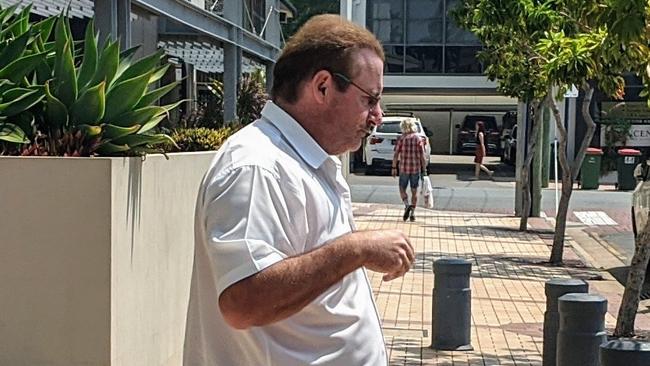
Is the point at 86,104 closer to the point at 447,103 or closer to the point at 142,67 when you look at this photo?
the point at 142,67

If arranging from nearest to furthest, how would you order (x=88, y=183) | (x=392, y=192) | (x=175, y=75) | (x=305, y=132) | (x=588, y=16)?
(x=305, y=132)
(x=88, y=183)
(x=588, y=16)
(x=175, y=75)
(x=392, y=192)

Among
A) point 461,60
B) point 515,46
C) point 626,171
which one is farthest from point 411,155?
point 461,60

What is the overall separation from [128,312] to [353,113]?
10.8 feet

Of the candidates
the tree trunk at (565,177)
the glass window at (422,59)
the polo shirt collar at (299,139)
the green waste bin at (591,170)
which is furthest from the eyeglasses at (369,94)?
the glass window at (422,59)

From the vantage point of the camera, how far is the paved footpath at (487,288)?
27.2 ft

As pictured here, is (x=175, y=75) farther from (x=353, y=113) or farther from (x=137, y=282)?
(x=353, y=113)

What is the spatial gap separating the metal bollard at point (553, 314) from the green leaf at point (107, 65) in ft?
11.3

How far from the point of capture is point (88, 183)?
542 cm

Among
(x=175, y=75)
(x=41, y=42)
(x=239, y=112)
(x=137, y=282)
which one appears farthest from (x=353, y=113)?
(x=175, y=75)

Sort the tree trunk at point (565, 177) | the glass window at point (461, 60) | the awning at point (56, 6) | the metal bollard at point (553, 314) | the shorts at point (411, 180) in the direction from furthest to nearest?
the glass window at point (461, 60) < the shorts at point (411, 180) < the tree trunk at point (565, 177) < the awning at point (56, 6) < the metal bollard at point (553, 314)

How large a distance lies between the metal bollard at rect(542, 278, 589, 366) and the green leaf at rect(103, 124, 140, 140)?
3.26 metres

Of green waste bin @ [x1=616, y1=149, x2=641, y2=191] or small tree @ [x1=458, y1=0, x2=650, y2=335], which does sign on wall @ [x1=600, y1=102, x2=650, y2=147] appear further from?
small tree @ [x1=458, y1=0, x2=650, y2=335]

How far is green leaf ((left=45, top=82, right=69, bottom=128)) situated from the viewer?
5.80 m

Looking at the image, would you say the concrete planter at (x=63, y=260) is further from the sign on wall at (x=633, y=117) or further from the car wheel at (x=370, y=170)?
the sign on wall at (x=633, y=117)
